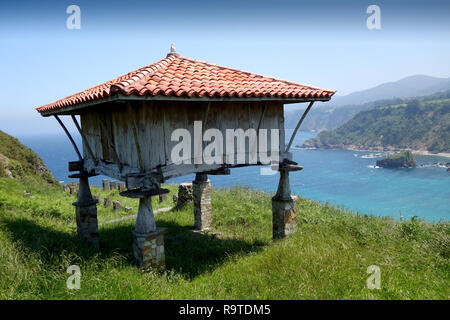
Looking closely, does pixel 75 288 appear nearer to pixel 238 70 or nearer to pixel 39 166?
pixel 238 70

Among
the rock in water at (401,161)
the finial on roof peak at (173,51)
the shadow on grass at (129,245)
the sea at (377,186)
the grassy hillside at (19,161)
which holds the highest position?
the finial on roof peak at (173,51)

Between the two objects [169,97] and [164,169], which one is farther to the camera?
[164,169]

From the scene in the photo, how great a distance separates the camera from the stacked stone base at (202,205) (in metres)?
10.1

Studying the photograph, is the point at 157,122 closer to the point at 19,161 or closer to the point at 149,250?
the point at 149,250

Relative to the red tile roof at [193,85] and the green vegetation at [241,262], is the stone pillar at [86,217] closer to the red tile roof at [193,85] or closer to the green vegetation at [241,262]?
the green vegetation at [241,262]

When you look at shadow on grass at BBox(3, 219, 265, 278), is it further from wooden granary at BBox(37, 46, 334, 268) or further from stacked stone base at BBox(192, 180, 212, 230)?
wooden granary at BBox(37, 46, 334, 268)

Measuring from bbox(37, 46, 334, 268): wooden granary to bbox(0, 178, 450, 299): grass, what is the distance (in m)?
0.86

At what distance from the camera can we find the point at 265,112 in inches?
258

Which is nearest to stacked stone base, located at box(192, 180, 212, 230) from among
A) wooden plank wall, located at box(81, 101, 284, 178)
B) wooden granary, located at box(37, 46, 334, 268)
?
wooden granary, located at box(37, 46, 334, 268)

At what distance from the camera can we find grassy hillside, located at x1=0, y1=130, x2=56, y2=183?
18.2 meters

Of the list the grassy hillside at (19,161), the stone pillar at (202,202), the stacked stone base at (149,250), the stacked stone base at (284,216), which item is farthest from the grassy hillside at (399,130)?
the stacked stone base at (149,250)

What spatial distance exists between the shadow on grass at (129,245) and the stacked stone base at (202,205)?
422mm
